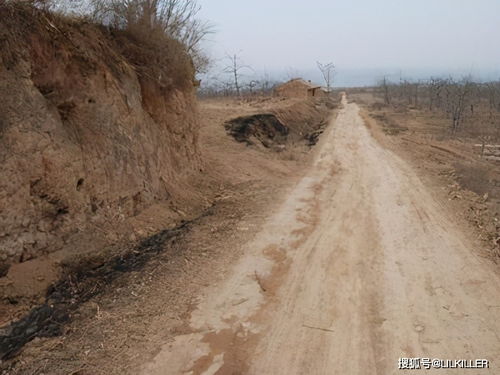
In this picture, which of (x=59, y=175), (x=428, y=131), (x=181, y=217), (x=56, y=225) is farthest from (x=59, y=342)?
(x=428, y=131)

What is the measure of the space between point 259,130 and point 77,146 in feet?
38.8

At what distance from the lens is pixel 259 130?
1700 centimetres

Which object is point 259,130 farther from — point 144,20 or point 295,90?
point 295,90

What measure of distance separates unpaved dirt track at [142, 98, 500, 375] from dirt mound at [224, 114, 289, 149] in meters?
8.01

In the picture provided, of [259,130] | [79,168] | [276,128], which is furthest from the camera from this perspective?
[276,128]

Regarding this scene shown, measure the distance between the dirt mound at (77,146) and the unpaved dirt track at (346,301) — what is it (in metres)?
2.17

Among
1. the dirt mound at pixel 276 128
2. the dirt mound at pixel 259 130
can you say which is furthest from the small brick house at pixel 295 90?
the dirt mound at pixel 259 130

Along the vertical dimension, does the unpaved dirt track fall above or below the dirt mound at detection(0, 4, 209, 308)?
below

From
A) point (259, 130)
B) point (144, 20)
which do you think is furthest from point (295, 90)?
point (144, 20)

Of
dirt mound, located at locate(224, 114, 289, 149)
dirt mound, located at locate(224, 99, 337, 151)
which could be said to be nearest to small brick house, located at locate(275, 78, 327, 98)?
dirt mound, located at locate(224, 99, 337, 151)

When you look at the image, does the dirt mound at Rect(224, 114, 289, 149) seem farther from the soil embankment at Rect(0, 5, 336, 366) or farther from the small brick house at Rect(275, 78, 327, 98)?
the small brick house at Rect(275, 78, 327, 98)

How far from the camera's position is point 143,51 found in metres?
7.84

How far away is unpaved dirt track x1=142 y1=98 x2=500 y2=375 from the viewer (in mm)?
3898

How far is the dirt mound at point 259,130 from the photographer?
1575 centimetres
